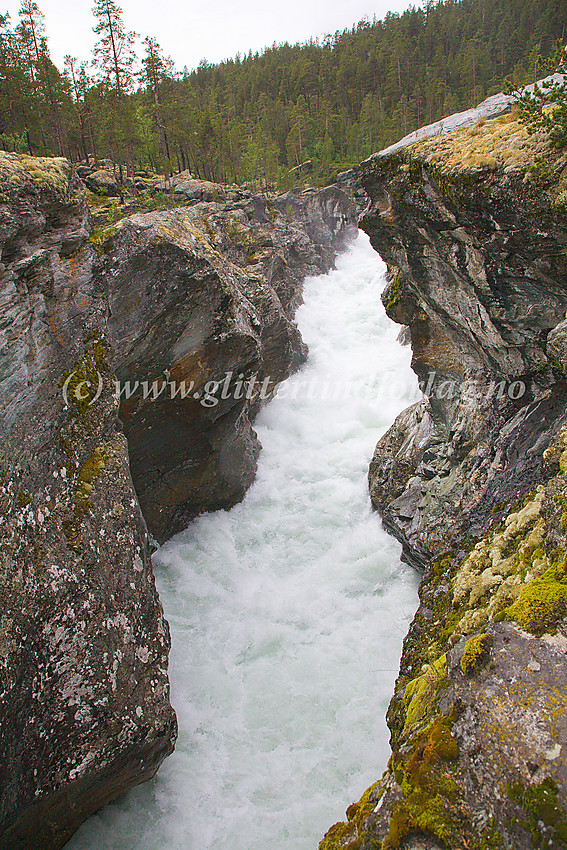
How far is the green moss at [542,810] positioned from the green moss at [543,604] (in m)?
1.35

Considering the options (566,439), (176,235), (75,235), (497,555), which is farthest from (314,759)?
(176,235)

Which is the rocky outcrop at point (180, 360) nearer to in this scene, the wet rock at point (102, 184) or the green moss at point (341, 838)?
the green moss at point (341, 838)

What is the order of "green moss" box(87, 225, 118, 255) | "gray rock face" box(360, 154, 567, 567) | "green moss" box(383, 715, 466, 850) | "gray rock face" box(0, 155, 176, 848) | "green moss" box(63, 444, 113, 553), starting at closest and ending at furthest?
1. "green moss" box(383, 715, 466, 850)
2. "gray rock face" box(0, 155, 176, 848)
3. "green moss" box(63, 444, 113, 553)
4. "gray rock face" box(360, 154, 567, 567)
5. "green moss" box(87, 225, 118, 255)

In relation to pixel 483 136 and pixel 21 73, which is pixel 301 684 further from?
pixel 21 73

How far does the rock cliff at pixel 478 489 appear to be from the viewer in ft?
12.9

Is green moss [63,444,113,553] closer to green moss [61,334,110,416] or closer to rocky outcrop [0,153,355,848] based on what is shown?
rocky outcrop [0,153,355,848]

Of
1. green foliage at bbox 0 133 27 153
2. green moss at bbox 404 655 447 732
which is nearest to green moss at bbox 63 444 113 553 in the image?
green moss at bbox 404 655 447 732

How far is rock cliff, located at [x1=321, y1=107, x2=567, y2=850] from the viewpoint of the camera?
3.94 meters

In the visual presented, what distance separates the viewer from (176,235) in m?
12.0

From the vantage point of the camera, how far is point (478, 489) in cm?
1011

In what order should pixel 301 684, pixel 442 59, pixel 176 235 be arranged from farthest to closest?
pixel 442 59
pixel 176 235
pixel 301 684

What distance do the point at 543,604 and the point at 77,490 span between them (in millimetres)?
7396

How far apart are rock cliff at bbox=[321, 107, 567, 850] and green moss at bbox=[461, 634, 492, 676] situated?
2 cm

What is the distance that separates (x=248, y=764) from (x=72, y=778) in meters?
3.50
